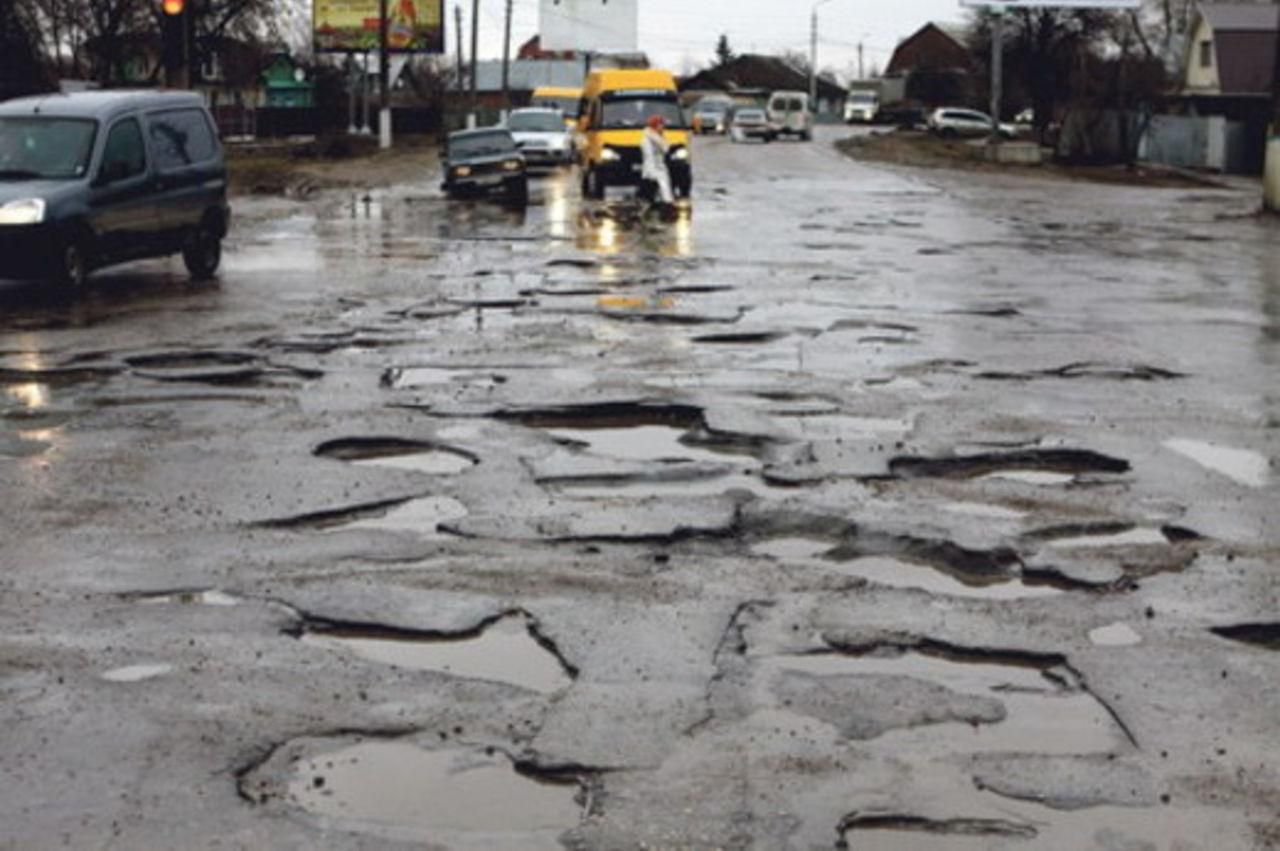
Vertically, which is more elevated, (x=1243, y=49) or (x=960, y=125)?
(x=1243, y=49)

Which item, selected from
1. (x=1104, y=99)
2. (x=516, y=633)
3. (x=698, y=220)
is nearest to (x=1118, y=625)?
(x=516, y=633)

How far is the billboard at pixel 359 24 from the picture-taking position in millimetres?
69750

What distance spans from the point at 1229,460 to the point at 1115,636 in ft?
11.1

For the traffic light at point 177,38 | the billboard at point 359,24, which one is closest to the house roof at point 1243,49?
the billboard at point 359,24

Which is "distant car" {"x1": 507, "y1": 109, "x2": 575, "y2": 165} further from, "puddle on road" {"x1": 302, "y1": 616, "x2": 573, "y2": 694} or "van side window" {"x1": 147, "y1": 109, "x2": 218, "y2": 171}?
"puddle on road" {"x1": 302, "y1": 616, "x2": 573, "y2": 694}

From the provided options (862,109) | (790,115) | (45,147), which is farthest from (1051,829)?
(862,109)

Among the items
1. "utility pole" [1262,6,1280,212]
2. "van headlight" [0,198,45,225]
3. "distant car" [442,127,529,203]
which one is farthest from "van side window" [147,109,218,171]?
"utility pole" [1262,6,1280,212]

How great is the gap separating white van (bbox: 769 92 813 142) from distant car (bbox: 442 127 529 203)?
41.5 m

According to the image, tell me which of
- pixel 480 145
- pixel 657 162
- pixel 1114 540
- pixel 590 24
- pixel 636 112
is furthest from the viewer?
pixel 590 24

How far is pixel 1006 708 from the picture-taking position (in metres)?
5.47

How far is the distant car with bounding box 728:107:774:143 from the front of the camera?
72250mm

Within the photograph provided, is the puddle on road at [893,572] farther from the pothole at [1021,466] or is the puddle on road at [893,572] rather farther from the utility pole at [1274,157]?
the utility pole at [1274,157]

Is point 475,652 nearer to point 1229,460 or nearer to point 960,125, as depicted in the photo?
point 1229,460

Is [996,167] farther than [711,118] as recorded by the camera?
No
